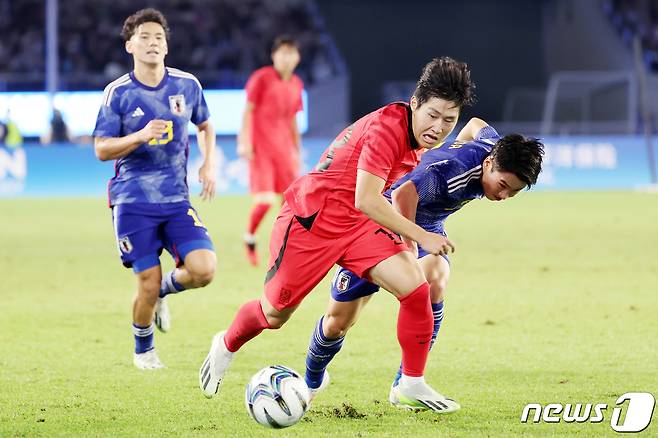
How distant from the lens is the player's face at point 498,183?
5.15 meters

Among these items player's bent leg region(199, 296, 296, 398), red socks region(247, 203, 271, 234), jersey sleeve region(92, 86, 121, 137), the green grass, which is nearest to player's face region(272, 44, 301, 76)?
red socks region(247, 203, 271, 234)

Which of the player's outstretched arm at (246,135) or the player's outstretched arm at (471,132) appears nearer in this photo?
the player's outstretched arm at (471,132)

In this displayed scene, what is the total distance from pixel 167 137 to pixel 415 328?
2.28 meters

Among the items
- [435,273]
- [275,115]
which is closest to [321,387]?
[435,273]

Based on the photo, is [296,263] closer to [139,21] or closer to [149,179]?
[149,179]

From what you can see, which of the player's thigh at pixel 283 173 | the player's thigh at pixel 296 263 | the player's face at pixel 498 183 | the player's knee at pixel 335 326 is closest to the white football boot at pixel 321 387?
the player's knee at pixel 335 326

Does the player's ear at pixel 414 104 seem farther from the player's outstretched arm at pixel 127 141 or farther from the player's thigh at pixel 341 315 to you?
the player's outstretched arm at pixel 127 141

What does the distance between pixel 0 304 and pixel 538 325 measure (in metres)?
4.35

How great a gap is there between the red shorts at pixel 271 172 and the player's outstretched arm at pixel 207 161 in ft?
17.0

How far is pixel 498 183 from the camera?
17.1ft

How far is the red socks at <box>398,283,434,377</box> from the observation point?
205 inches

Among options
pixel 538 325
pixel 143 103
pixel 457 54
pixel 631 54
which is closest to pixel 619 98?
pixel 631 54

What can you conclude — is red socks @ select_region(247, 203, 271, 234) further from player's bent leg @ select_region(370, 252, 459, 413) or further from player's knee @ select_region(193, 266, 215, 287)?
player's bent leg @ select_region(370, 252, 459, 413)

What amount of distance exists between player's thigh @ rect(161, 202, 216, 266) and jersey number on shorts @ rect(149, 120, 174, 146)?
384mm
